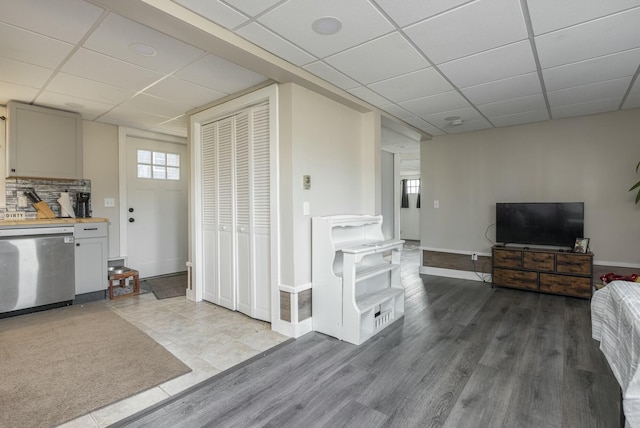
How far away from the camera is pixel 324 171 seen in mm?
3166

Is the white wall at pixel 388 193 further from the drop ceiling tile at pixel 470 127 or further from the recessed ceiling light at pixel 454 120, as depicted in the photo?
the recessed ceiling light at pixel 454 120

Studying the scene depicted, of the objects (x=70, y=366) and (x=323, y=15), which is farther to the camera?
(x=70, y=366)

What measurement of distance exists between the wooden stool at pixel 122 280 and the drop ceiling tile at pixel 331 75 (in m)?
3.44

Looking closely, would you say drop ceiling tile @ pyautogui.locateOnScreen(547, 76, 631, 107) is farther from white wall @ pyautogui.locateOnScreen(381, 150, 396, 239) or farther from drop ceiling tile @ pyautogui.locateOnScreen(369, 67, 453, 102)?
white wall @ pyautogui.locateOnScreen(381, 150, 396, 239)

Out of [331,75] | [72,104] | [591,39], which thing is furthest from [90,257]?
[591,39]

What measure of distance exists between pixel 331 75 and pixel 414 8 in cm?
105

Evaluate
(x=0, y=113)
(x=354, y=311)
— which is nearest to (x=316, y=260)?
(x=354, y=311)

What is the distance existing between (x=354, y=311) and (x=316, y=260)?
0.58 metres

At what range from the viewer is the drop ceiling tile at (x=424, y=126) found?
4.38 metres

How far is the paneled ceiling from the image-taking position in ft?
6.31

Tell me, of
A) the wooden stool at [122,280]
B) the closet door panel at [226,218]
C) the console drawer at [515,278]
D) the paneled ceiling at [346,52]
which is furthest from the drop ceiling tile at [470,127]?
the wooden stool at [122,280]

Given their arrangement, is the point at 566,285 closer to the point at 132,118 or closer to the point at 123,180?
the point at 132,118

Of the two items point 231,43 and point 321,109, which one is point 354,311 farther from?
point 231,43

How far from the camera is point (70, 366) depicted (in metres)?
2.31
